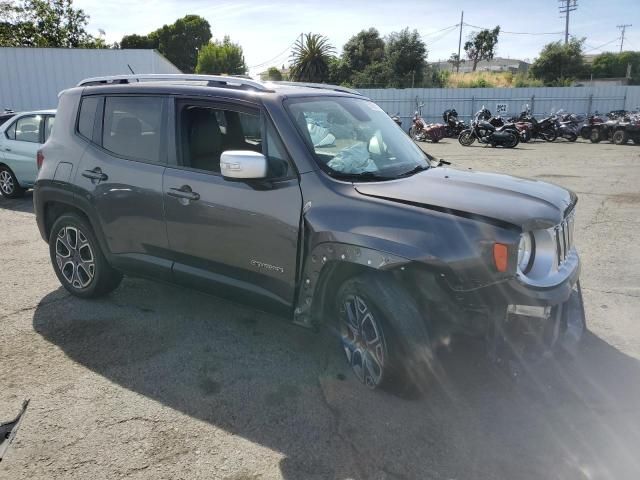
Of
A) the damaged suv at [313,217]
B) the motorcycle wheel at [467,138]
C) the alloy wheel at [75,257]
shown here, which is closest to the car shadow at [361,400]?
the damaged suv at [313,217]

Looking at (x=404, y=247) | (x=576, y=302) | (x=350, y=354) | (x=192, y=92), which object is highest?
(x=192, y=92)

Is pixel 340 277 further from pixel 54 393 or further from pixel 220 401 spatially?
pixel 54 393

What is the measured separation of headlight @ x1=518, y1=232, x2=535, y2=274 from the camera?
116 inches

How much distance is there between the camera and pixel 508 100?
29469 mm

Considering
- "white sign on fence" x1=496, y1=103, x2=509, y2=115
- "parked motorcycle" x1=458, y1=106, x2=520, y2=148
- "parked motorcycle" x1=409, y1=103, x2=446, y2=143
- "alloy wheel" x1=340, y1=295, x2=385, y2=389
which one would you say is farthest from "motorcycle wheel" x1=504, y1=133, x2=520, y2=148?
"alloy wheel" x1=340, y1=295, x2=385, y2=389

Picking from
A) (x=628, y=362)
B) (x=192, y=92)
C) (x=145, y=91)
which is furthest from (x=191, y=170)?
(x=628, y=362)

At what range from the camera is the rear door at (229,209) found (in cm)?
337

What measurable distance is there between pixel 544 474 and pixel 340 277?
1.51 m

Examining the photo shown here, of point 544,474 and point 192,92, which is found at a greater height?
point 192,92

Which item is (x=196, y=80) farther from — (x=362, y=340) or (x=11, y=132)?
(x=11, y=132)

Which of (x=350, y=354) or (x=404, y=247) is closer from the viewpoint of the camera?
(x=404, y=247)

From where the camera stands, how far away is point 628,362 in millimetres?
3693

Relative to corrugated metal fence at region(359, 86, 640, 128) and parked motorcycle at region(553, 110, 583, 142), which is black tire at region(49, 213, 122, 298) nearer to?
parked motorcycle at region(553, 110, 583, 142)

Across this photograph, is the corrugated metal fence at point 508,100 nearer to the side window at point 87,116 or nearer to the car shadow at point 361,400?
the side window at point 87,116
